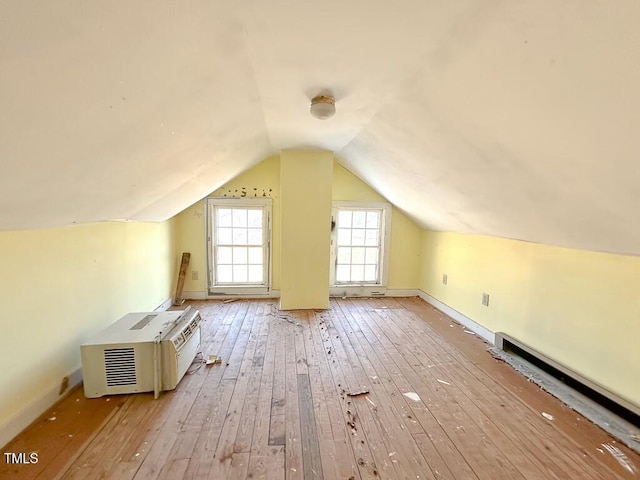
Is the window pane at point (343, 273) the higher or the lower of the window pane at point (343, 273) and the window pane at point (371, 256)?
the lower

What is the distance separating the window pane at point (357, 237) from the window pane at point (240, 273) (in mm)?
1729

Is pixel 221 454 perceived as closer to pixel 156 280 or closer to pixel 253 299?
pixel 156 280

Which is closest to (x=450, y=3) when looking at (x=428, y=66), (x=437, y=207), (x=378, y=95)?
(x=428, y=66)

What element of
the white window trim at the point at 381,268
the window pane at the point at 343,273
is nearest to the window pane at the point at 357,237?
the white window trim at the point at 381,268

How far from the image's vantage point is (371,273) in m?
4.90

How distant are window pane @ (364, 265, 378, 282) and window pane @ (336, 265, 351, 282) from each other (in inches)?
10.9

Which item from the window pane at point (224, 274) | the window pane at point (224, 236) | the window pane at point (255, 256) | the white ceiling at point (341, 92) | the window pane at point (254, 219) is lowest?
the window pane at point (224, 274)

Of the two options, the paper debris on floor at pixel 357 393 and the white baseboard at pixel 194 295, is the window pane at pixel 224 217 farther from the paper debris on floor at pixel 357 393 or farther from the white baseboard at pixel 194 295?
the paper debris on floor at pixel 357 393

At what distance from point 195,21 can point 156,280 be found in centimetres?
331

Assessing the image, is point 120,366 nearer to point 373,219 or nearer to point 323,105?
point 323,105

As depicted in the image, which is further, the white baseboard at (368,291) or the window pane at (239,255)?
the white baseboard at (368,291)

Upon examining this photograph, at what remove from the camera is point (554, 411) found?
2.07 m

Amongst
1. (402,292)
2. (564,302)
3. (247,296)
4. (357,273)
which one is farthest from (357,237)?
(564,302)

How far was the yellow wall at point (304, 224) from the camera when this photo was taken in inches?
154
